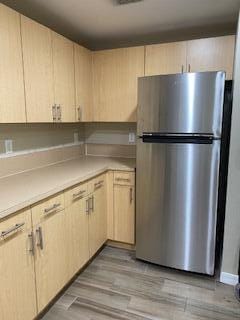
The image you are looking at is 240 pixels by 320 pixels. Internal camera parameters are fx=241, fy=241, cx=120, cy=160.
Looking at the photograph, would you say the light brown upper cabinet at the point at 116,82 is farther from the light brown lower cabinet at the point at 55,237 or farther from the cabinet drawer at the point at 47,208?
the cabinet drawer at the point at 47,208

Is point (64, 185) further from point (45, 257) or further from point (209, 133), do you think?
point (209, 133)

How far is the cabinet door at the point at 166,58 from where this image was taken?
7.91ft

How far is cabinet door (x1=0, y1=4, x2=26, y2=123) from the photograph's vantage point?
1584 millimetres

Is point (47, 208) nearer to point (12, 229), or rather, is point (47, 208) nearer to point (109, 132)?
point (12, 229)

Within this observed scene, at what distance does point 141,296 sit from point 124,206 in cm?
86

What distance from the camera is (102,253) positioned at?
2.61 meters

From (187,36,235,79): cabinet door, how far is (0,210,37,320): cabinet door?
2.05 metres

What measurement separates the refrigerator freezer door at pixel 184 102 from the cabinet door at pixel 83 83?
→ 75cm

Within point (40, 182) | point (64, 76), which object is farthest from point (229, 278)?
point (64, 76)

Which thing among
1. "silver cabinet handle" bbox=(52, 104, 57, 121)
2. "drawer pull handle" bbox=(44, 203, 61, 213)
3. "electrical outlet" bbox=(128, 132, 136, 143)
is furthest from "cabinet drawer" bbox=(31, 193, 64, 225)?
"electrical outlet" bbox=(128, 132, 136, 143)

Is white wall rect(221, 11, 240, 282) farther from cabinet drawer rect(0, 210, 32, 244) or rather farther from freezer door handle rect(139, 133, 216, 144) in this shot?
cabinet drawer rect(0, 210, 32, 244)

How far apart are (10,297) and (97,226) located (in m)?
1.11

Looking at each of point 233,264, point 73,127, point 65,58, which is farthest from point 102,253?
point 65,58

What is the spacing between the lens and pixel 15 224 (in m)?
1.38
